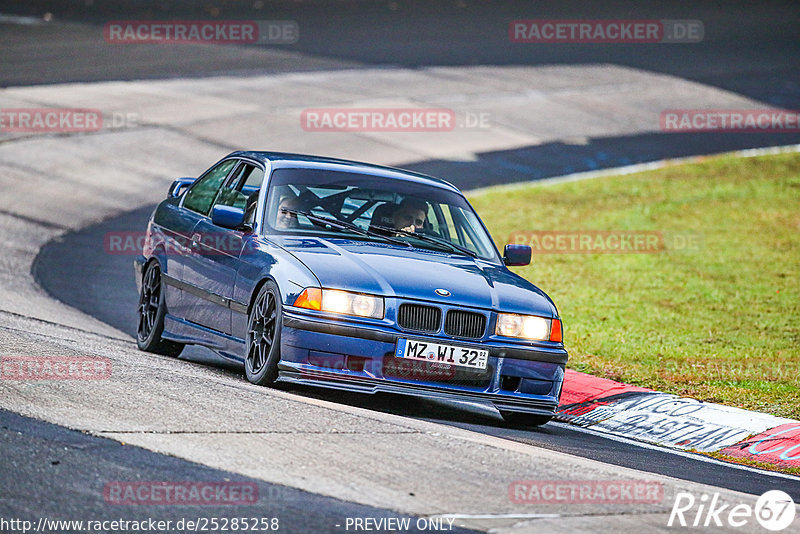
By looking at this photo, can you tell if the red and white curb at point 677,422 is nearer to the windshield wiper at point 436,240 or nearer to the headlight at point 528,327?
the headlight at point 528,327

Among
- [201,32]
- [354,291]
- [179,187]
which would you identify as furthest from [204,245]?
[201,32]

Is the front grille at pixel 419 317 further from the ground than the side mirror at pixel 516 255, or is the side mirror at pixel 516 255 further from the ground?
the side mirror at pixel 516 255

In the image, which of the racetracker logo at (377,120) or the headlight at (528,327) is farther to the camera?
the racetracker logo at (377,120)

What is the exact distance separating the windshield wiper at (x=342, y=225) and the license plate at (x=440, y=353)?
1138 millimetres

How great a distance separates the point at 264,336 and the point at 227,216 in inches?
40.7

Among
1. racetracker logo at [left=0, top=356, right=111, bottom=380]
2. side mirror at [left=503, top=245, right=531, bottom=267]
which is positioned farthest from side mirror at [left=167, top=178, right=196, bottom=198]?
racetracker logo at [left=0, top=356, right=111, bottom=380]

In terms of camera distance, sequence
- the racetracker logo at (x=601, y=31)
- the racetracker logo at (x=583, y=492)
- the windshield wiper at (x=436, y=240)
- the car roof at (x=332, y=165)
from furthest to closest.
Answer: the racetracker logo at (x=601, y=31) → the car roof at (x=332, y=165) → the windshield wiper at (x=436, y=240) → the racetracker logo at (x=583, y=492)

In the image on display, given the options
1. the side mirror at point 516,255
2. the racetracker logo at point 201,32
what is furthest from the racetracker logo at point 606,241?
the racetracker logo at point 201,32

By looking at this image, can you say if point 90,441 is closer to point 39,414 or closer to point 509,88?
point 39,414

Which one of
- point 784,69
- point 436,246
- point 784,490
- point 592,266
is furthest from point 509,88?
point 784,490

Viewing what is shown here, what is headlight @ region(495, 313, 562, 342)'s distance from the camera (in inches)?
310

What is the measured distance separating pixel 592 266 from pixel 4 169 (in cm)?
857

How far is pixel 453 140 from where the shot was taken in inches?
971

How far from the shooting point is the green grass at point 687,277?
425 inches
